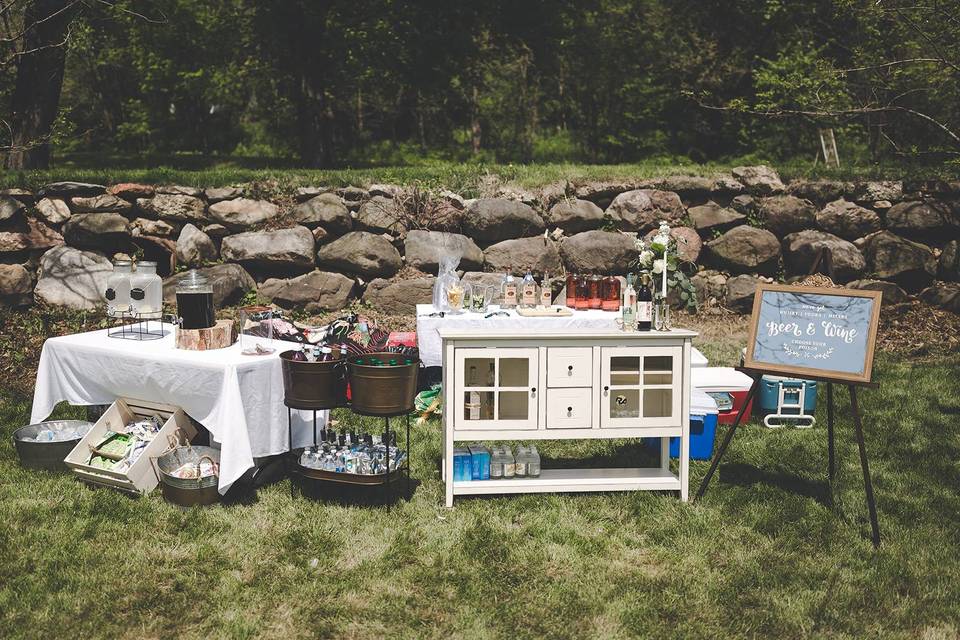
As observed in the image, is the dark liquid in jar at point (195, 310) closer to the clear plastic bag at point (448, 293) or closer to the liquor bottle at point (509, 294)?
the clear plastic bag at point (448, 293)

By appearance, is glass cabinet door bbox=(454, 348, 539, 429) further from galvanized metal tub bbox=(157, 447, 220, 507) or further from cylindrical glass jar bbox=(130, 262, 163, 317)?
cylindrical glass jar bbox=(130, 262, 163, 317)

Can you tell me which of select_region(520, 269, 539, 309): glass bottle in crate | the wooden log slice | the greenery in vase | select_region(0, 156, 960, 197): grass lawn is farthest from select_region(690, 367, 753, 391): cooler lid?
select_region(0, 156, 960, 197): grass lawn

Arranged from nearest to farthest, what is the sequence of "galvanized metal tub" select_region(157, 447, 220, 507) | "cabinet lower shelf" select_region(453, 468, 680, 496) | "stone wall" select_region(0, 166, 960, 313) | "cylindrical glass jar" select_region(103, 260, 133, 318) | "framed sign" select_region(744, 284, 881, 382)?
1. "framed sign" select_region(744, 284, 881, 382)
2. "galvanized metal tub" select_region(157, 447, 220, 507)
3. "cabinet lower shelf" select_region(453, 468, 680, 496)
4. "cylindrical glass jar" select_region(103, 260, 133, 318)
5. "stone wall" select_region(0, 166, 960, 313)

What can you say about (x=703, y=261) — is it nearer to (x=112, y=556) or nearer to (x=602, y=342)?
(x=602, y=342)

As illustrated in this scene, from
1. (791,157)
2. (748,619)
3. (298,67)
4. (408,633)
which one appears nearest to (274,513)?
(408,633)

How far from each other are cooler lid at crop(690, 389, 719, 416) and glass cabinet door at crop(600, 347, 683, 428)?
731 millimetres

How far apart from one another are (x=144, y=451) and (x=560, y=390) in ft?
8.16

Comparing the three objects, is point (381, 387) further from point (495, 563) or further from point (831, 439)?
point (831, 439)

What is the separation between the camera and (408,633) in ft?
11.3

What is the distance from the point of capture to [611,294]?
6285mm

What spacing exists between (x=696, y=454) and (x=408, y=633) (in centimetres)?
292

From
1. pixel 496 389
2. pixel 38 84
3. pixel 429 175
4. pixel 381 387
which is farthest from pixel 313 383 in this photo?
pixel 38 84

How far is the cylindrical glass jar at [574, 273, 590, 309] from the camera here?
6.28m

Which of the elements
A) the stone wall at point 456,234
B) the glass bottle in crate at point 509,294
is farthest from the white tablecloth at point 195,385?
the stone wall at point 456,234
